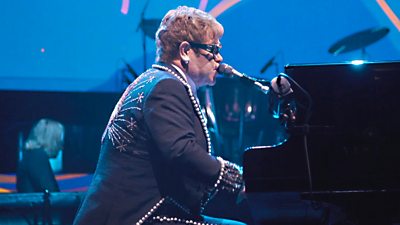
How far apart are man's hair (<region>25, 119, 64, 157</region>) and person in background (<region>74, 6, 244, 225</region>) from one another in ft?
8.33

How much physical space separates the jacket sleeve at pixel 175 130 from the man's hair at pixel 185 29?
263 millimetres

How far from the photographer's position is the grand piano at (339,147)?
2180mm

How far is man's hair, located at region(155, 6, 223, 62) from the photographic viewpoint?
7.69 feet

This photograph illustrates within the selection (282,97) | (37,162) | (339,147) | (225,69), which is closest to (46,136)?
(37,162)

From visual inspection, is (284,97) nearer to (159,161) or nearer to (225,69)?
(225,69)

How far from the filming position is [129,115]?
2.23m

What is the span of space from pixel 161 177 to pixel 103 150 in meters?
0.30

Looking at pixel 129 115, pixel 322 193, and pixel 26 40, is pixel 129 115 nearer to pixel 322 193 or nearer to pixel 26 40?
pixel 322 193

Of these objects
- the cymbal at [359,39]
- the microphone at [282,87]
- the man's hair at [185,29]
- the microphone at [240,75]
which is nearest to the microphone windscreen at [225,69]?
the microphone at [240,75]

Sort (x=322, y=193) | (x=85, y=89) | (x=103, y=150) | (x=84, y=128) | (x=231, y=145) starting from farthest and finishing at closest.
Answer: (x=85, y=89) < (x=84, y=128) < (x=231, y=145) < (x=103, y=150) < (x=322, y=193)

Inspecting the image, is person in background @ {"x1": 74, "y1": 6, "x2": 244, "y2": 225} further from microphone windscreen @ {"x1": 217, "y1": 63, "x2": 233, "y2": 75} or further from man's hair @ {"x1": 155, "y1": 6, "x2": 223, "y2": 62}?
microphone windscreen @ {"x1": 217, "y1": 63, "x2": 233, "y2": 75}

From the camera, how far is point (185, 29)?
92.4 inches

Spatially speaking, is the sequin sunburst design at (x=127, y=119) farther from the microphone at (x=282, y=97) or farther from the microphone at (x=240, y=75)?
the microphone at (x=282, y=97)

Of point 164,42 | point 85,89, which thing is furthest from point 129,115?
point 85,89
